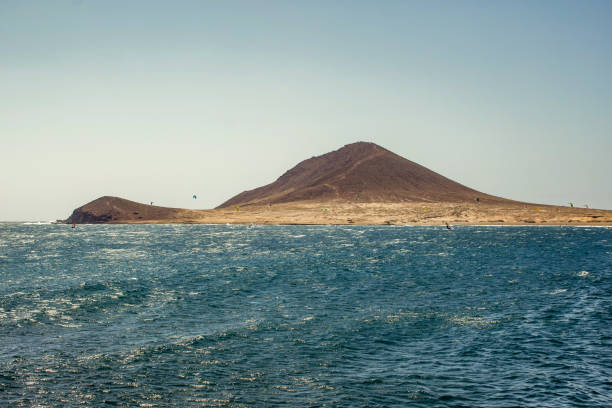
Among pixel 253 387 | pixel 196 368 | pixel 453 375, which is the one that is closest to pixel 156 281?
pixel 196 368

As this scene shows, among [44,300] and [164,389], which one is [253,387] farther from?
[44,300]

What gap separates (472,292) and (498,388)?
23619 millimetres

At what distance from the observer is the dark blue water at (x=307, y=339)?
18641 mm

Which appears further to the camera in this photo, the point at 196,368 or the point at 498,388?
the point at 196,368

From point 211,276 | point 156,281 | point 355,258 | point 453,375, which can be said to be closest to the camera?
point 453,375

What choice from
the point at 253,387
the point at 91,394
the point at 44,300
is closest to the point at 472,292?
the point at 253,387

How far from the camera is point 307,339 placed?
2647 cm

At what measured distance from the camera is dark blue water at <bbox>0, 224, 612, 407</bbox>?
734 inches

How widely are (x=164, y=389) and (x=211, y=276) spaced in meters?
33.9

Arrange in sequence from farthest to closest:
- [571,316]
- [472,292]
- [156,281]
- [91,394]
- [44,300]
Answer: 1. [156,281]
2. [472,292]
3. [44,300]
4. [571,316]
5. [91,394]

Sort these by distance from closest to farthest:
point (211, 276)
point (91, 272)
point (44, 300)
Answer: point (44, 300), point (211, 276), point (91, 272)

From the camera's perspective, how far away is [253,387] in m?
19.2

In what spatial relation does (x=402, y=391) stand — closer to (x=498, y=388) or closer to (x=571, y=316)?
(x=498, y=388)

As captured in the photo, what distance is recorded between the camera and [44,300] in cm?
3794
